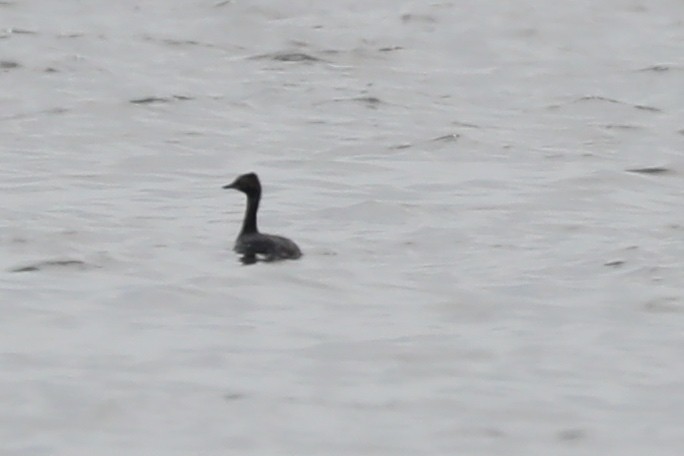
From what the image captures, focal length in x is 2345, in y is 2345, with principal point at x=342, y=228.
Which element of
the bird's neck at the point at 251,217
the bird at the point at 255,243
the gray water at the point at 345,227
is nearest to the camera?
the gray water at the point at 345,227

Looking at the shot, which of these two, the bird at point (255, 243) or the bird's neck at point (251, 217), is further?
the bird's neck at point (251, 217)

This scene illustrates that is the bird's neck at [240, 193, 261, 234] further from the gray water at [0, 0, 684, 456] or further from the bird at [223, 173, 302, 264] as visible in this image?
the gray water at [0, 0, 684, 456]

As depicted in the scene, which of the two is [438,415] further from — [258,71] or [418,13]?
[418,13]

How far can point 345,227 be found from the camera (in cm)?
1927

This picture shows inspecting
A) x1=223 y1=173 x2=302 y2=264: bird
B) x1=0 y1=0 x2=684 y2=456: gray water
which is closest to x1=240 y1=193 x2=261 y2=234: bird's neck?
x1=223 y1=173 x2=302 y2=264: bird

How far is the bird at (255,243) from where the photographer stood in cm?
1739

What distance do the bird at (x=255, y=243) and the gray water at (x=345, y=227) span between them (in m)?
0.19

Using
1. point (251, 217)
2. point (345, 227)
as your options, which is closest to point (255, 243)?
point (251, 217)

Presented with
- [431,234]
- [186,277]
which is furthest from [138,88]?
[186,277]

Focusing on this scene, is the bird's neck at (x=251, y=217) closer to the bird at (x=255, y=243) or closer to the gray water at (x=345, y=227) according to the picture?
the bird at (x=255, y=243)

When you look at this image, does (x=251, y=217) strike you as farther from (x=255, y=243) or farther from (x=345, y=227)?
(x=345, y=227)

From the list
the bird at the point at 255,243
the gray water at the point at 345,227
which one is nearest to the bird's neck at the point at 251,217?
the bird at the point at 255,243

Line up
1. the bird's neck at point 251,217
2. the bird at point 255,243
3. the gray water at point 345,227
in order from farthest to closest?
the bird's neck at point 251,217, the bird at point 255,243, the gray water at point 345,227

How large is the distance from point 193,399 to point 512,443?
6.18ft
